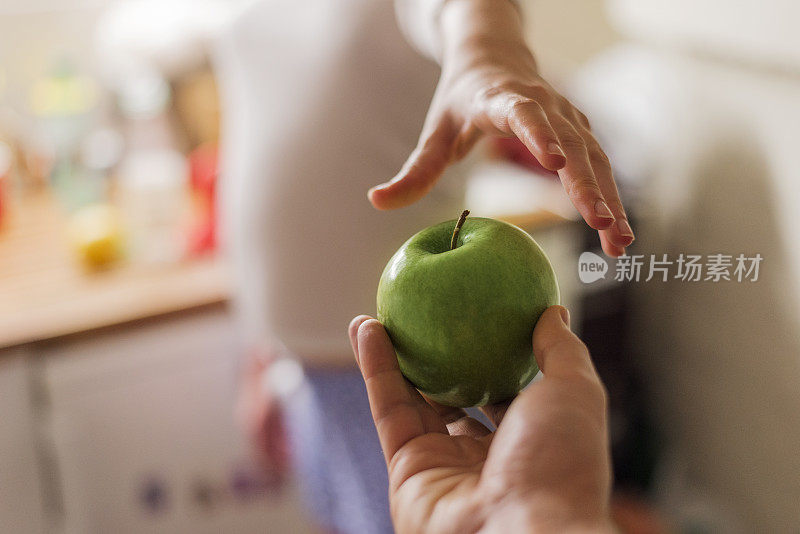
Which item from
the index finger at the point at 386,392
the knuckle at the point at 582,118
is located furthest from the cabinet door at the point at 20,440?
the knuckle at the point at 582,118

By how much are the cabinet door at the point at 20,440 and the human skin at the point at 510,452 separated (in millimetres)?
793

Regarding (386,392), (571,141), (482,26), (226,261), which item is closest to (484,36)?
(482,26)

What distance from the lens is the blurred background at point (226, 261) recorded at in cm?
59

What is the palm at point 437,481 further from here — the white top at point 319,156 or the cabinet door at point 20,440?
the cabinet door at point 20,440

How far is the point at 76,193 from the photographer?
135 cm

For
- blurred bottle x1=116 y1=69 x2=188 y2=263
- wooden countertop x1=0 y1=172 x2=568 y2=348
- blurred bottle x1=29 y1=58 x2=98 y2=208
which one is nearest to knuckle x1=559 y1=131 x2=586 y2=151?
wooden countertop x1=0 y1=172 x2=568 y2=348

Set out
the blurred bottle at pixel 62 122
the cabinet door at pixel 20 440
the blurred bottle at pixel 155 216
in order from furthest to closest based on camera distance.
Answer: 1. the blurred bottle at pixel 62 122
2. the blurred bottle at pixel 155 216
3. the cabinet door at pixel 20 440

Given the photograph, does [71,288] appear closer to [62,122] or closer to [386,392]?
[62,122]

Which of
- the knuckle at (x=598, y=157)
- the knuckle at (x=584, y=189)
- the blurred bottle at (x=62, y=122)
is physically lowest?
the knuckle at (x=584, y=189)

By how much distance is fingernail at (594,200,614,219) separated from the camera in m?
0.37

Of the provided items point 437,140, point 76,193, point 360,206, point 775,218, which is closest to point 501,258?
point 437,140

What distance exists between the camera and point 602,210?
0.37 meters

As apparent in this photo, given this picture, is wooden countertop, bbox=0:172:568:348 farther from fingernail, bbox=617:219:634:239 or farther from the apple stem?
fingernail, bbox=617:219:634:239

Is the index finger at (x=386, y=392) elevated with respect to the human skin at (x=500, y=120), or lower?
lower
